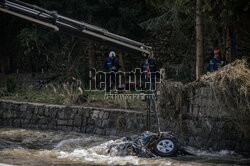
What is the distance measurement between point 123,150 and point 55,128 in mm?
5072

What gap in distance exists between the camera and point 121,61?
939 inches

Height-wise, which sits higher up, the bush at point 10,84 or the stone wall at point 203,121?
the bush at point 10,84

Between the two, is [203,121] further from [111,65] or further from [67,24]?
[111,65]

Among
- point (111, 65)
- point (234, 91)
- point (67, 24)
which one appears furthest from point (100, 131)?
point (234, 91)

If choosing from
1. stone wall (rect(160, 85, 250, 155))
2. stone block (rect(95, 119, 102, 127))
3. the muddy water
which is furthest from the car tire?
stone block (rect(95, 119, 102, 127))

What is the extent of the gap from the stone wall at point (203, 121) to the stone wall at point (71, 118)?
149 cm

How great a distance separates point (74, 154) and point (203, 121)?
3232mm

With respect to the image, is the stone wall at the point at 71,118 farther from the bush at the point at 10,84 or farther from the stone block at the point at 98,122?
the bush at the point at 10,84

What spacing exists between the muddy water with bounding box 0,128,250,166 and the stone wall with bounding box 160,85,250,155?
268 millimetres

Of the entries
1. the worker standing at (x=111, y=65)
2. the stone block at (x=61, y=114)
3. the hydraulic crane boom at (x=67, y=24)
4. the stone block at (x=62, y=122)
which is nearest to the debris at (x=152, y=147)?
the hydraulic crane boom at (x=67, y=24)

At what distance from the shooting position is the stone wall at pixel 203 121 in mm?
10078

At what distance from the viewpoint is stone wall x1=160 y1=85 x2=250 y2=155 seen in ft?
33.1

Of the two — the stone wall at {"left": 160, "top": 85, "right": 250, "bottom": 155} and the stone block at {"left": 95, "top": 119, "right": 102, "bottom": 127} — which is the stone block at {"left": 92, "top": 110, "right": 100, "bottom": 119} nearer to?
the stone block at {"left": 95, "top": 119, "right": 102, "bottom": 127}

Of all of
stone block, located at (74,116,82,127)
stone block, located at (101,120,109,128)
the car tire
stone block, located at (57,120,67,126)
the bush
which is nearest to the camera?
the car tire
